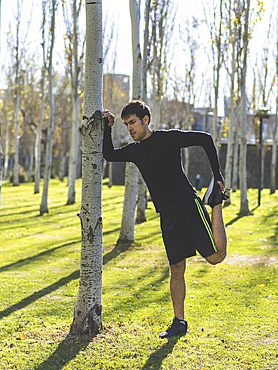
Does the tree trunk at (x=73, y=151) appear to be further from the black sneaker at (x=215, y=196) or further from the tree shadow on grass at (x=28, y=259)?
the black sneaker at (x=215, y=196)

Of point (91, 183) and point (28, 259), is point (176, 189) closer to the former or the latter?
point (91, 183)

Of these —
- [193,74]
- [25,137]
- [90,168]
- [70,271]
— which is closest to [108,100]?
[193,74]

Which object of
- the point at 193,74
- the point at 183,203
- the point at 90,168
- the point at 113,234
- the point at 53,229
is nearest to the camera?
the point at 183,203

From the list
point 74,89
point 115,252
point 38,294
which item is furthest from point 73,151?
point 38,294

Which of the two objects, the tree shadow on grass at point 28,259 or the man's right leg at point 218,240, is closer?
the man's right leg at point 218,240

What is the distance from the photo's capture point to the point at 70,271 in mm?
6594

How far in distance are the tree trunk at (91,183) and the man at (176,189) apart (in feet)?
1.10

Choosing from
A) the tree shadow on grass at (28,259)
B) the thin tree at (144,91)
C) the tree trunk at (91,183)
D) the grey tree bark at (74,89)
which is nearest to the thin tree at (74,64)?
the grey tree bark at (74,89)

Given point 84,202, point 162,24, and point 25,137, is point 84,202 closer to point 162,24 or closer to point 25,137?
point 162,24

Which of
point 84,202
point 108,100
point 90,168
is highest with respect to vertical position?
point 108,100

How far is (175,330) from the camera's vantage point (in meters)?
3.88

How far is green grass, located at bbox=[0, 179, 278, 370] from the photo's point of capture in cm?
344

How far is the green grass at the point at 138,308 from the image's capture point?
3.44 m

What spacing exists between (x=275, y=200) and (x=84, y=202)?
19076 millimetres
